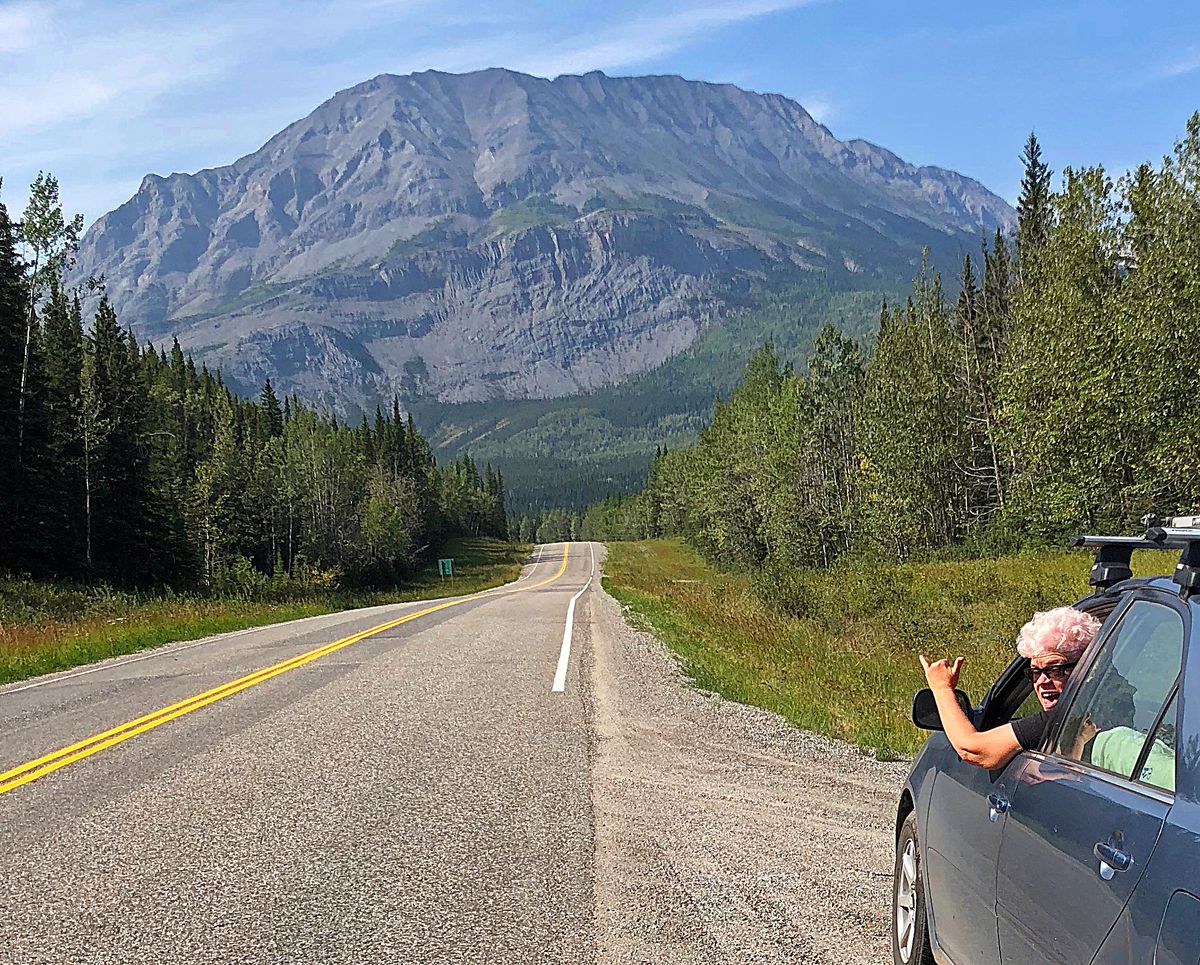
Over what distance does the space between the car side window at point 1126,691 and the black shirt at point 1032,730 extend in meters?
0.15

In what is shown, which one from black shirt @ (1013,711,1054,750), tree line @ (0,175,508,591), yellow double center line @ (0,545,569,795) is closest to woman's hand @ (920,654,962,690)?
black shirt @ (1013,711,1054,750)

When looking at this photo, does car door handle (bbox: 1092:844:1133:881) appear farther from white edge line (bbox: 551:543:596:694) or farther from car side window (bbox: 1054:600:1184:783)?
white edge line (bbox: 551:543:596:694)

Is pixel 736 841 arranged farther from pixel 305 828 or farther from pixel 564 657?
pixel 564 657

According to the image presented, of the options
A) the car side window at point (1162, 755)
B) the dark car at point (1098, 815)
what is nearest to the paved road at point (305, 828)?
the dark car at point (1098, 815)

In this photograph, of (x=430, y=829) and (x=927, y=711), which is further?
(x=430, y=829)

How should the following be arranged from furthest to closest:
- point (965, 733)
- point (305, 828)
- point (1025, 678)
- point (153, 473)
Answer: point (153, 473) < point (305, 828) < point (1025, 678) < point (965, 733)

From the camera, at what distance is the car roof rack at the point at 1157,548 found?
3.06 m

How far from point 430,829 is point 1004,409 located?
29.6m

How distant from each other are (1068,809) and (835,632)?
19.3 m

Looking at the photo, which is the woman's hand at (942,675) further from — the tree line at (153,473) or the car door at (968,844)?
the tree line at (153,473)

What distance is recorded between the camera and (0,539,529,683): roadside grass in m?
18.2

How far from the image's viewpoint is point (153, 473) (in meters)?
50.1

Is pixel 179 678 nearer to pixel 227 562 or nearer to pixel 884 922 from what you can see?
pixel 884 922

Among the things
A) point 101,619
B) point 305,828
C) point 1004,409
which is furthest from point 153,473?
point 305,828
